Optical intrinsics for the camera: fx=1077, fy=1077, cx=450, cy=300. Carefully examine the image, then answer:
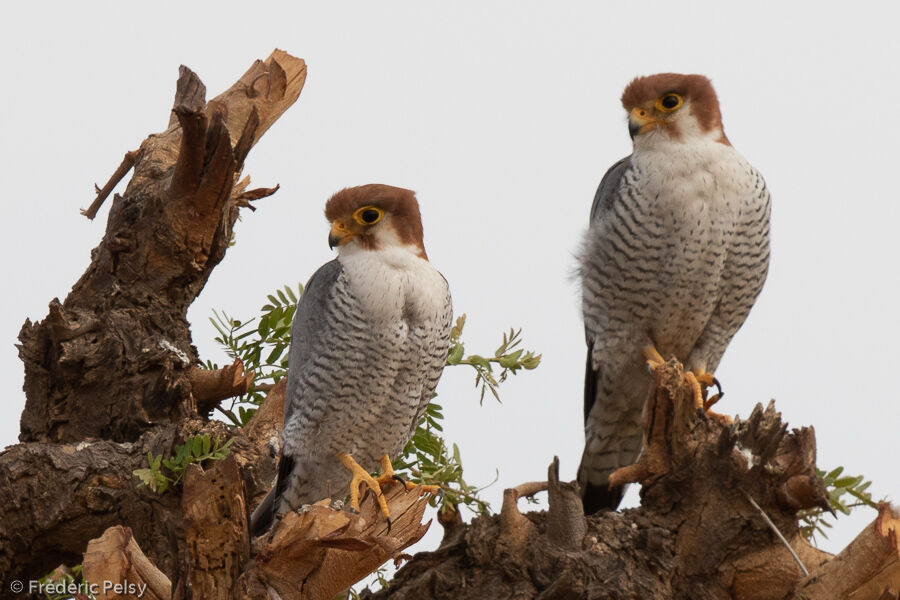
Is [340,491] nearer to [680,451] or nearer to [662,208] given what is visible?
[680,451]

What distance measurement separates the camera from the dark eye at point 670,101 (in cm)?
502

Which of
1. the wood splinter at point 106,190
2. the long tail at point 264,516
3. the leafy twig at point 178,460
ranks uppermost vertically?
the wood splinter at point 106,190

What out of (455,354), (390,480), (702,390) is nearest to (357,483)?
(390,480)

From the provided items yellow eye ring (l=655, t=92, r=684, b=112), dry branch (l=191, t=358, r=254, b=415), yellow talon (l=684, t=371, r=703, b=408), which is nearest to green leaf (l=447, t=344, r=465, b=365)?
dry branch (l=191, t=358, r=254, b=415)

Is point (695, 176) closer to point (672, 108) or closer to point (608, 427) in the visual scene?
point (672, 108)

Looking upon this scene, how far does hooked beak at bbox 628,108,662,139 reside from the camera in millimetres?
4988

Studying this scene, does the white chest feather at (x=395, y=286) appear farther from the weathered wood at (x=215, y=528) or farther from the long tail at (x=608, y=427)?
the weathered wood at (x=215, y=528)

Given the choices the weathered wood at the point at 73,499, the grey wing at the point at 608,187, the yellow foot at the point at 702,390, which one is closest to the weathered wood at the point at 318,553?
the weathered wood at the point at 73,499

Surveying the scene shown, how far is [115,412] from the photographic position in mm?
5105

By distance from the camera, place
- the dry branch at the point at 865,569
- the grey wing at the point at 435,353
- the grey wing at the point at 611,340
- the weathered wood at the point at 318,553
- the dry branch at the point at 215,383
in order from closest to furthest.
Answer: the weathered wood at the point at 318,553 < the dry branch at the point at 865,569 < the grey wing at the point at 435,353 < the grey wing at the point at 611,340 < the dry branch at the point at 215,383

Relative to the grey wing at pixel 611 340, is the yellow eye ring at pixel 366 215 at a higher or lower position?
higher

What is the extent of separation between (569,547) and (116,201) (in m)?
3.13

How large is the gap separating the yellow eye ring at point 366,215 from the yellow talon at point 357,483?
1.05 m

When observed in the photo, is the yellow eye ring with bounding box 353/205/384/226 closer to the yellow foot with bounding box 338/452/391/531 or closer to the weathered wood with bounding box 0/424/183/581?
the yellow foot with bounding box 338/452/391/531
